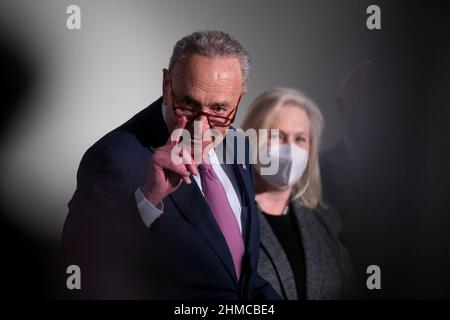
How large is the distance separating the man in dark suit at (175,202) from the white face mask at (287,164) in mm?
90

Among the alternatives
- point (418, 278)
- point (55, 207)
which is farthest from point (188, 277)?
point (418, 278)

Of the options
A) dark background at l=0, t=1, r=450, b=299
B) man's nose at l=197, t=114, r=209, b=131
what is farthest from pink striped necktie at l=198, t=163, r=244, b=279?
dark background at l=0, t=1, r=450, b=299

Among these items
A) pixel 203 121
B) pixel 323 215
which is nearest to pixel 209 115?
pixel 203 121

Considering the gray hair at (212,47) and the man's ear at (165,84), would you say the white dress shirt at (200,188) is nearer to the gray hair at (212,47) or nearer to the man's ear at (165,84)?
the man's ear at (165,84)

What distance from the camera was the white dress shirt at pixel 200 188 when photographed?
2.20 metres

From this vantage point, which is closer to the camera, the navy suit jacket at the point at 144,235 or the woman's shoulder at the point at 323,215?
the navy suit jacket at the point at 144,235

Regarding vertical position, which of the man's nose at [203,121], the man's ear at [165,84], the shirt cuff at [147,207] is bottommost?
the shirt cuff at [147,207]

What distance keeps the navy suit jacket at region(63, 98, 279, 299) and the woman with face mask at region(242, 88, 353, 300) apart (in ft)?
0.17

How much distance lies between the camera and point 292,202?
231cm

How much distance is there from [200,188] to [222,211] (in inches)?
4.0

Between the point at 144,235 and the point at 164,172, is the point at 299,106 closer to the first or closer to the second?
the point at 164,172

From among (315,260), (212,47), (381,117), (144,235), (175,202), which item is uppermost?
(212,47)

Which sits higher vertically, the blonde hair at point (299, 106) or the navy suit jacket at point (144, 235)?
the blonde hair at point (299, 106)

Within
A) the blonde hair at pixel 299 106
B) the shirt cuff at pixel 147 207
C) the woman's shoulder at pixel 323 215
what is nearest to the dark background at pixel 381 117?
the blonde hair at pixel 299 106
